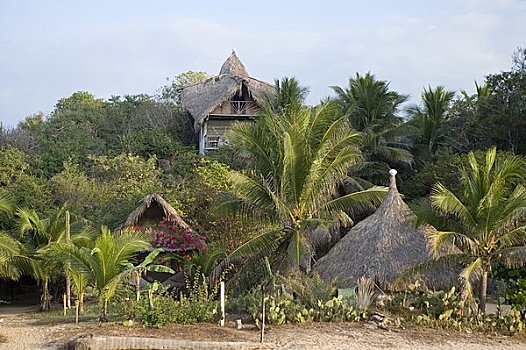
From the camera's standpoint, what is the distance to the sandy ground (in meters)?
11.2

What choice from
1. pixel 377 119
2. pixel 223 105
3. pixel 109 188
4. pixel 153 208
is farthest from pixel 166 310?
pixel 223 105

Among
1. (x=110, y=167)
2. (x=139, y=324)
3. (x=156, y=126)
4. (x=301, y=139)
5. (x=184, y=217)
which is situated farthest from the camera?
(x=156, y=126)

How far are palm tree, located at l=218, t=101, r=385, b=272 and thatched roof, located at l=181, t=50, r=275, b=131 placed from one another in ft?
32.4

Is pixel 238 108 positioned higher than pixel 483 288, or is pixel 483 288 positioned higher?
pixel 238 108

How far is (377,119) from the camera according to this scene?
2297 centimetres

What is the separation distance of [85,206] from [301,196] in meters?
8.89

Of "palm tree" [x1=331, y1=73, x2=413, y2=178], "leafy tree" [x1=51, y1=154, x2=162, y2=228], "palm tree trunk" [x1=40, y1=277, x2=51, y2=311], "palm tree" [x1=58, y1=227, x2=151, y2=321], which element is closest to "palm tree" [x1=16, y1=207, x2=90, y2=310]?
"palm tree trunk" [x1=40, y1=277, x2=51, y2=311]

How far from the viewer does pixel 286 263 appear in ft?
50.0

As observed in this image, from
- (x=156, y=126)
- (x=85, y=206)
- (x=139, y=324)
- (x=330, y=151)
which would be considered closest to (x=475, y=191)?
(x=330, y=151)

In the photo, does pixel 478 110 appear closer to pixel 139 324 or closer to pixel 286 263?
pixel 286 263

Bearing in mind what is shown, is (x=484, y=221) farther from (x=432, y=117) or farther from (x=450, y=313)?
(x=432, y=117)

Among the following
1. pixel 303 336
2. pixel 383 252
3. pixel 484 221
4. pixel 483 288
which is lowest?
pixel 303 336

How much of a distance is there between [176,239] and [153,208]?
1454 mm

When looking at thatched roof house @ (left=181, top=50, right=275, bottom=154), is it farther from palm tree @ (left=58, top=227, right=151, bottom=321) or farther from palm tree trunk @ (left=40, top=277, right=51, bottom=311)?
palm tree @ (left=58, top=227, right=151, bottom=321)
